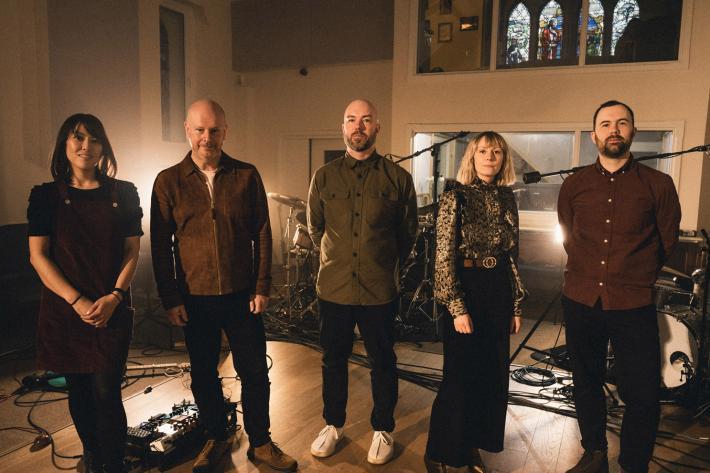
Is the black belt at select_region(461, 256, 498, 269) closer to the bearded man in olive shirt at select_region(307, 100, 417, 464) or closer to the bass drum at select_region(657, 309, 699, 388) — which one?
the bearded man in olive shirt at select_region(307, 100, 417, 464)

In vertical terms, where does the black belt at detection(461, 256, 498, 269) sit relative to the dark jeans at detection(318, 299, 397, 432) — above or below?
above

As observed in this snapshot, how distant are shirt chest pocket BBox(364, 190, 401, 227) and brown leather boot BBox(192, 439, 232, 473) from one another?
1.31m

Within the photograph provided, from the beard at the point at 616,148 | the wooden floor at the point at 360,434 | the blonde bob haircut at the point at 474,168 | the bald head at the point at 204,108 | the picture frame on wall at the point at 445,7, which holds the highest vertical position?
the picture frame on wall at the point at 445,7

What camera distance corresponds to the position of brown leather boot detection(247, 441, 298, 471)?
2.47 metres

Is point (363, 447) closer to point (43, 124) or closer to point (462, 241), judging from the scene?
point (462, 241)

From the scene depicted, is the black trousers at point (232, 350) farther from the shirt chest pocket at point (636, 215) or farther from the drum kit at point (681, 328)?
the drum kit at point (681, 328)

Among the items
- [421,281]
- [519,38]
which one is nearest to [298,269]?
[421,281]

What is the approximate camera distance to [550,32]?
6406 mm

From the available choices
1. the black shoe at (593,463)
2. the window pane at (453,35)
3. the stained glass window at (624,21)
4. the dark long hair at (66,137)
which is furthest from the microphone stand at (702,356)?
the window pane at (453,35)

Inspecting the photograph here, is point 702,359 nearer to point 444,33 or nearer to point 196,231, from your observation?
point 196,231

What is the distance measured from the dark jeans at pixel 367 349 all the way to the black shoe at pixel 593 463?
881 mm

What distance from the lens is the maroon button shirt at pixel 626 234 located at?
222 cm

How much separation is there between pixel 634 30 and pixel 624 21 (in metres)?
0.18

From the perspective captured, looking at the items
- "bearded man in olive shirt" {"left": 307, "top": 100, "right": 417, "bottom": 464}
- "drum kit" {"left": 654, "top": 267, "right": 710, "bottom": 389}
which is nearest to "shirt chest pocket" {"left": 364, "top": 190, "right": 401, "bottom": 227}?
"bearded man in olive shirt" {"left": 307, "top": 100, "right": 417, "bottom": 464}
